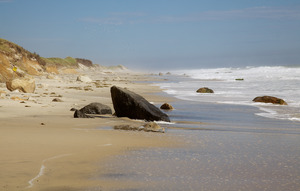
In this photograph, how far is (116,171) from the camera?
484cm

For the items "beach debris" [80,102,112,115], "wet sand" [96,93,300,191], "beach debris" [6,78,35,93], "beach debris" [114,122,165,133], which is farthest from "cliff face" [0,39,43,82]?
"wet sand" [96,93,300,191]

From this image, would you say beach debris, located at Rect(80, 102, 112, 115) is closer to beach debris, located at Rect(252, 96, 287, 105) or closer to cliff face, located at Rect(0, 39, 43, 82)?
beach debris, located at Rect(252, 96, 287, 105)

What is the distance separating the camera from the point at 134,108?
10.6 m

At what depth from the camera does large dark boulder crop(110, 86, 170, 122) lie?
10445 mm

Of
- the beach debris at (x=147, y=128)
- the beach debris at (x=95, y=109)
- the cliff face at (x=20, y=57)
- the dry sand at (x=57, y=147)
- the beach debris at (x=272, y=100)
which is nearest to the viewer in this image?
the dry sand at (x=57, y=147)

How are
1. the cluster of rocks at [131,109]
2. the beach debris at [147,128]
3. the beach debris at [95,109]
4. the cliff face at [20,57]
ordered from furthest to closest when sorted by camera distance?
the cliff face at [20,57] → the beach debris at [95,109] → the cluster of rocks at [131,109] → the beach debris at [147,128]

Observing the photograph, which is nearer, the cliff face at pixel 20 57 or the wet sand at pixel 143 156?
the wet sand at pixel 143 156

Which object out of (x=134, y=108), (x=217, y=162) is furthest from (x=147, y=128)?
(x=217, y=162)

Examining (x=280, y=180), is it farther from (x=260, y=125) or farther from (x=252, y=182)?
(x=260, y=125)

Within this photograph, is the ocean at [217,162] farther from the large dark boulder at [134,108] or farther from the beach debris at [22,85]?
the beach debris at [22,85]

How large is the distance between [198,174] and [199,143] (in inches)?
90.3

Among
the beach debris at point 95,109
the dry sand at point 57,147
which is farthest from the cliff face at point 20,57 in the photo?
the dry sand at point 57,147

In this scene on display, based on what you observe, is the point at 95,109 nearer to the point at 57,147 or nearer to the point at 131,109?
the point at 131,109

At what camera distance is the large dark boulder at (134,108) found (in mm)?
10445
